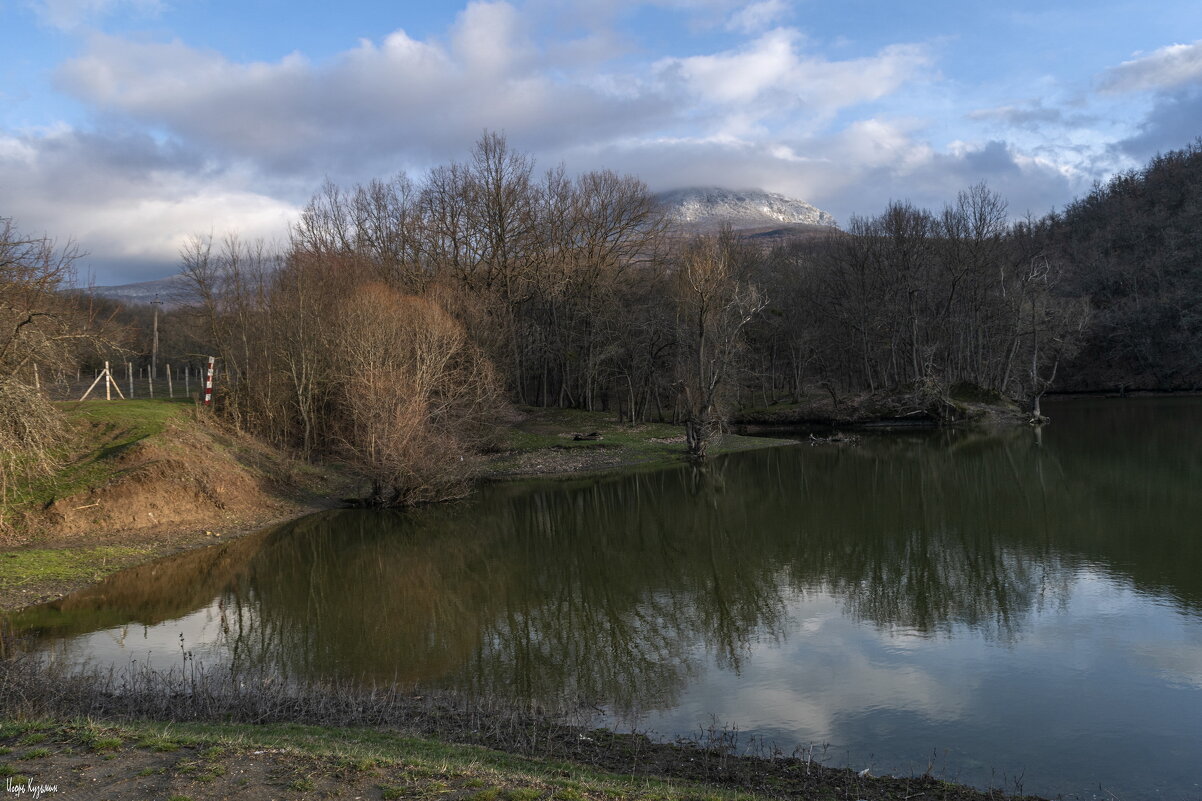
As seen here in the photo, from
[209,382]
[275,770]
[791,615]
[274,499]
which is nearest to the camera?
[275,770]

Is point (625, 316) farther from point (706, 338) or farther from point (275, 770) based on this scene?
point (275, 770)

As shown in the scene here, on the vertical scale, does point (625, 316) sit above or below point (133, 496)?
above

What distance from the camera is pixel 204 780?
6879 mm

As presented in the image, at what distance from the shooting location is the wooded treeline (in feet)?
109

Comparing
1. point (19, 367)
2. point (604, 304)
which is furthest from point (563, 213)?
point (19, 367)

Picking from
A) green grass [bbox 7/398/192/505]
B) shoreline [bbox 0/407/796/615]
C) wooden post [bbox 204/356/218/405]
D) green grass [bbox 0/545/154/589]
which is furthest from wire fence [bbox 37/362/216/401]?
green grass [bbox 0/545/154/589]

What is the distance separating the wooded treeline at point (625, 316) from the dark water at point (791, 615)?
765 cm

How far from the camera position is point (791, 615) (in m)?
15.3

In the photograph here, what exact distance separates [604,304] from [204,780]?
150ft

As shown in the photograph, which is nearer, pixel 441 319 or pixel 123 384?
pixel 441 319

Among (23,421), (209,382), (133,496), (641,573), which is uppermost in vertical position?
(209,382)

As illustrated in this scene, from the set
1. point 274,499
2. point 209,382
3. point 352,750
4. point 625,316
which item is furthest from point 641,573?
point 625,316

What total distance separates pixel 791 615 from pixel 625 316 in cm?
3676

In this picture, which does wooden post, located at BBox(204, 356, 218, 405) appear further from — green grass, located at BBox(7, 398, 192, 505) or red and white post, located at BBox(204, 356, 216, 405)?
green grass, located at BBox(7, 398, 192, 505)
